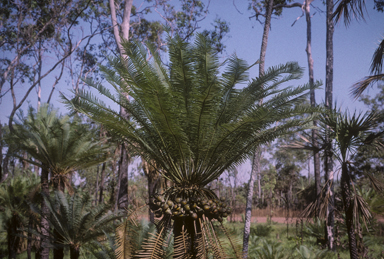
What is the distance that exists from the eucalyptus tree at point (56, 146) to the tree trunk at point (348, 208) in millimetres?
7330

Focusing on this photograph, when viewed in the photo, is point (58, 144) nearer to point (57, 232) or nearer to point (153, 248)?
point (57, 232)

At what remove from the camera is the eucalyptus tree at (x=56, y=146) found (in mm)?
8656

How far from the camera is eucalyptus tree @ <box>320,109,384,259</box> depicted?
5691mm

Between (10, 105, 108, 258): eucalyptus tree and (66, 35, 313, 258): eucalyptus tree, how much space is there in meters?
4.92

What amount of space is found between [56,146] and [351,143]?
8.03m

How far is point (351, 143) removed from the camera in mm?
5988

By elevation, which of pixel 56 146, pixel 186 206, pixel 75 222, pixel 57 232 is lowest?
pixel 57 232

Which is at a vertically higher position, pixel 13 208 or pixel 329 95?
pixel 329 95

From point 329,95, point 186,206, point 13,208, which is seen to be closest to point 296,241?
point 329,95

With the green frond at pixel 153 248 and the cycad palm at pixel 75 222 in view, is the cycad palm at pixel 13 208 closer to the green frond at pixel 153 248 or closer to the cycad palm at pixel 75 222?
the cycad palm at pixel 75 222

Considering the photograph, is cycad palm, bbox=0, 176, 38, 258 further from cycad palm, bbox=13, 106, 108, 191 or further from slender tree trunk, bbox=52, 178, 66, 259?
cycad palm, bbox=13, 106, 108, 191

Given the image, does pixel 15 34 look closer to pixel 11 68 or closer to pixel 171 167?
pixel 11 68

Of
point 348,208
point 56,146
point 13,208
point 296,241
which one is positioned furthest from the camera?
point 13,208

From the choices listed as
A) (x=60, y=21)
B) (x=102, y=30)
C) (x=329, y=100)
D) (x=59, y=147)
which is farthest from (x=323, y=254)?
(x=60, y=21)
